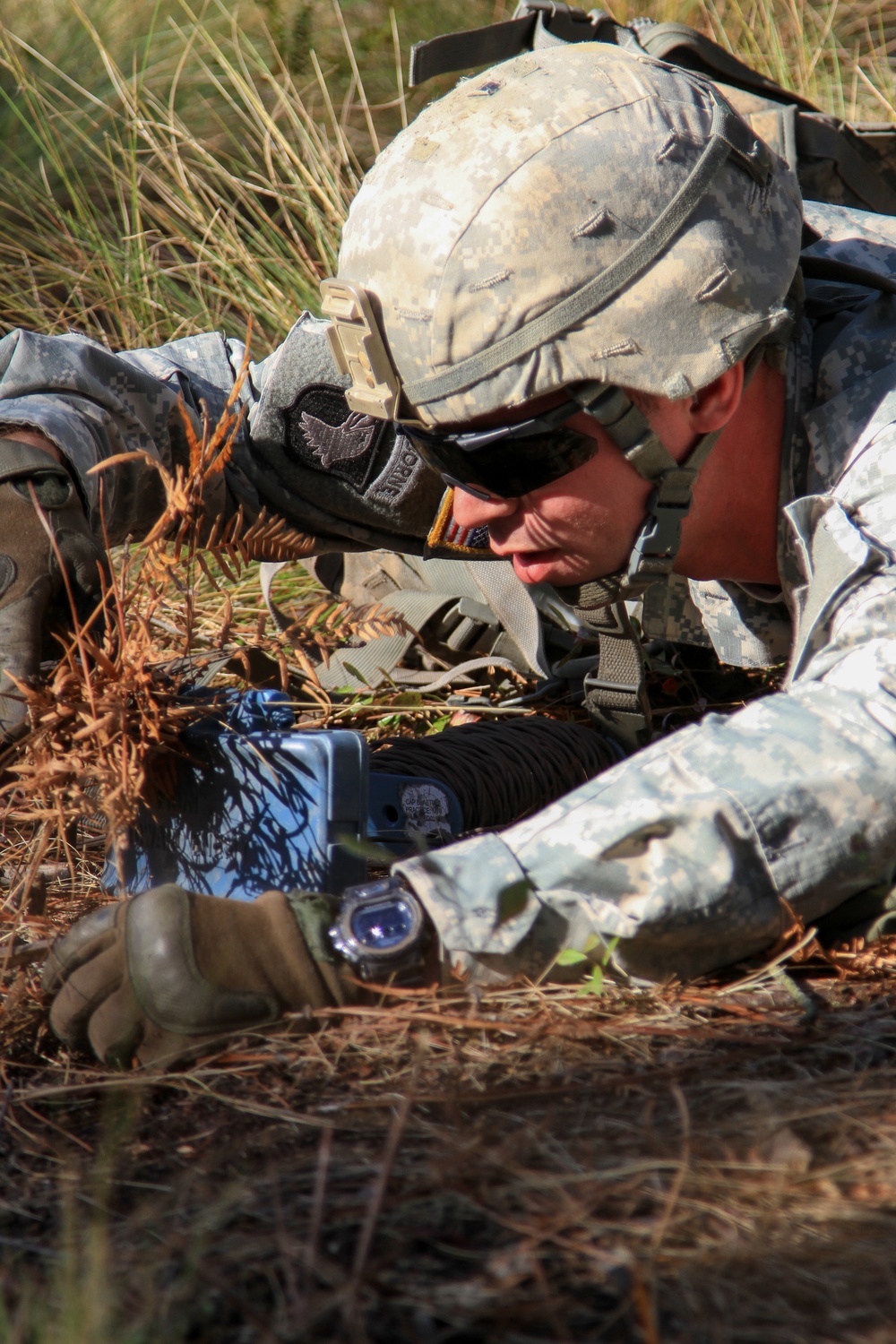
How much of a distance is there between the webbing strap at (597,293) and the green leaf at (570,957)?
850 mm

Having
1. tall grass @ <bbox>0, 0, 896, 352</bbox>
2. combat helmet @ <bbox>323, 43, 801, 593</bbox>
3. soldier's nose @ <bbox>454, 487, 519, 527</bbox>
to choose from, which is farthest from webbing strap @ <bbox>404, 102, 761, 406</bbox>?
tall grass @ <bbox>0, 0, 896, 352</bbox>

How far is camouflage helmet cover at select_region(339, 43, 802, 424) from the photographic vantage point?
1756mm

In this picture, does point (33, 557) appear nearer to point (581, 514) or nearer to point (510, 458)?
point (510, 458)

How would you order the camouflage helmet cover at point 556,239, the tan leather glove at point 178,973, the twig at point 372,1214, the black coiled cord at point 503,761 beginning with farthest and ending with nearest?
the black coiled cord at point 503,761, the camouflage helmet cover at point 556,239, the tan leather glove at point 178,973, the twig at point 372,1214

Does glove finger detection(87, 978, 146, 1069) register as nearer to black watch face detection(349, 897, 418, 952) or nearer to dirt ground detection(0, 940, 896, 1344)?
dirt ground detection(0, 940, 896, 1344)

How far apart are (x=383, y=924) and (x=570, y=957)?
0.76ft

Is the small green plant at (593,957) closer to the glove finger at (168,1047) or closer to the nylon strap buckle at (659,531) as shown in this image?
the glove finger at (168,1047)

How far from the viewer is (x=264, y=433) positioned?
2660 mm

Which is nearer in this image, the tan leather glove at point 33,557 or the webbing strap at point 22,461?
the tan leather glove at point 33,557

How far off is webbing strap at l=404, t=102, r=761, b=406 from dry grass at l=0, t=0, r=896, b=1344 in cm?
39

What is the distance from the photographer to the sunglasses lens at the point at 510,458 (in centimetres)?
187

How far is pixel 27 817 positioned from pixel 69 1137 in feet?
1.56

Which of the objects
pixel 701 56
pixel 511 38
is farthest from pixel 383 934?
pixel 701 56

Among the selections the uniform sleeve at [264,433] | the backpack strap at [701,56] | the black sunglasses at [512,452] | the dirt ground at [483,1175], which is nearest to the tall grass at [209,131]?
the uniform sleeve at [264,433]
